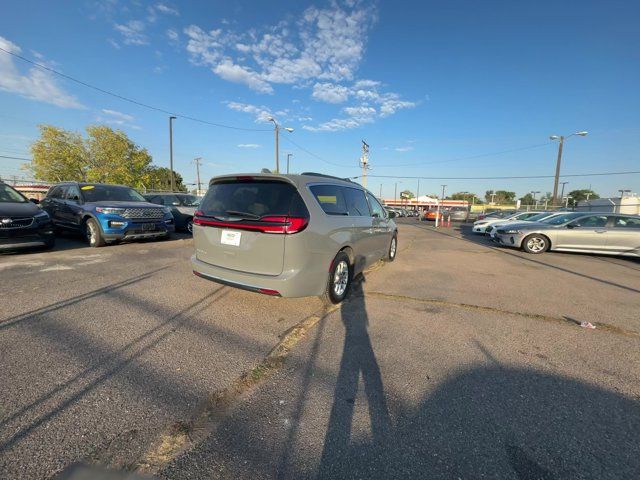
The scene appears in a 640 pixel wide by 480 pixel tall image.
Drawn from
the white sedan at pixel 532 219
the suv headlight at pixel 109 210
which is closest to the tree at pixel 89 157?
the suv headlight at pixel 109 210

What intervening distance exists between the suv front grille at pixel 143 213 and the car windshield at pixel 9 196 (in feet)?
7.42

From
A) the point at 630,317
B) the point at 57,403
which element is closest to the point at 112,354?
the point at 57,403

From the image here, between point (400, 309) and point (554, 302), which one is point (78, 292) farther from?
point (554, 302)

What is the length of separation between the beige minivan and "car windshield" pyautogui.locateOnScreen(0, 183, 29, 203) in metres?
6.25

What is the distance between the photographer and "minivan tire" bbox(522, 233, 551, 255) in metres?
9.73

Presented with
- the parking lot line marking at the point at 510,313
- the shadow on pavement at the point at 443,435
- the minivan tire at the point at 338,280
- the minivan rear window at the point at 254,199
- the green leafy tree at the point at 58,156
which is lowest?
the shadow on pavement at the point at 443,435

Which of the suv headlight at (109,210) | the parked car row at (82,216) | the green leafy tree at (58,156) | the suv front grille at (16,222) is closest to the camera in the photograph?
the suv front grille at (16,222)

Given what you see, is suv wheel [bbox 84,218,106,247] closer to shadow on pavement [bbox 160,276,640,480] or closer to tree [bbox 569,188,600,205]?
shadow on pavement [bbox 160,276,640,480]

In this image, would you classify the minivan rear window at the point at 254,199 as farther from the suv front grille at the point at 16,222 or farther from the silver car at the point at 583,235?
the silver car at the point at 583,235

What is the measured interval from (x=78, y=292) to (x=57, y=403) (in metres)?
2.87

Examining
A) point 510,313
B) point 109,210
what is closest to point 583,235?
point 510,313

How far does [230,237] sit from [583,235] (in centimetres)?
1069

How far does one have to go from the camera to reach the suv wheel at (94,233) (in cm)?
792

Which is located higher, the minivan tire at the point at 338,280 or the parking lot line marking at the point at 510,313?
the minivan tire at the point at 338,280
